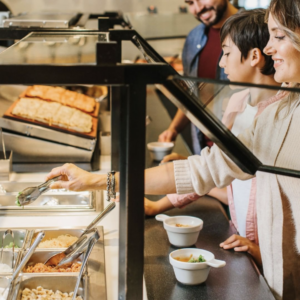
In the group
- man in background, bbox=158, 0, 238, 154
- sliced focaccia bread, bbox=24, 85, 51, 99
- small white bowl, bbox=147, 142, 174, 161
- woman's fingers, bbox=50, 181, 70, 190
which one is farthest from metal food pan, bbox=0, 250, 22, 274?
man in background, bbox=158, 0, 238, 154

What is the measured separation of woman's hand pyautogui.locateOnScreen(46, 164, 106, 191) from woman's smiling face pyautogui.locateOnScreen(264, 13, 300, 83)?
565 millimetres

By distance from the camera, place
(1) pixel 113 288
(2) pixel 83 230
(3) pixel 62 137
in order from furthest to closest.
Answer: (3) pixel 62 137 → (2) pixel 83 230 → (1) pixel 113 288

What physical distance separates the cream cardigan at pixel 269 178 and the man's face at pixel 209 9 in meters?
1.53

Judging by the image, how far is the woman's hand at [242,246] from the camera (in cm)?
139

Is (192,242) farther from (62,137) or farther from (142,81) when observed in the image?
(62,137)

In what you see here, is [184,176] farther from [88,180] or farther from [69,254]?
[69,254]

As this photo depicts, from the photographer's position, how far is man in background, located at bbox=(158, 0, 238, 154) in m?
2.64

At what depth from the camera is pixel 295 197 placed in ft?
3.90

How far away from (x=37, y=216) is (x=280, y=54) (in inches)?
40.3

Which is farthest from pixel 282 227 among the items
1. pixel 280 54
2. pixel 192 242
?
pixel 280 54

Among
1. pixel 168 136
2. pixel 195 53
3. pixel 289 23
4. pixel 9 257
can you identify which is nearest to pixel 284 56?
pixel 289 23

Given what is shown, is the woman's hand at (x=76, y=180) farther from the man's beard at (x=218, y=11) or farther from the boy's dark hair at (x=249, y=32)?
the man's beard at (x=218, y=11)

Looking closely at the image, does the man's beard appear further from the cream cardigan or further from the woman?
the cream cardigan

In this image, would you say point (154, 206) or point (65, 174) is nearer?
point (65, 174)
